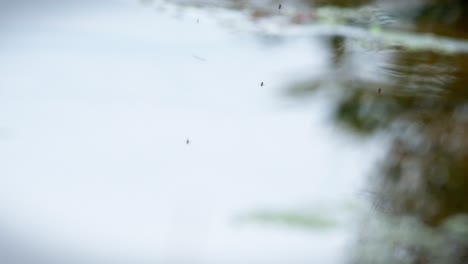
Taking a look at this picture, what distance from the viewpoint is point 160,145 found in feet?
9.47

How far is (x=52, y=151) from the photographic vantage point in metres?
2.75

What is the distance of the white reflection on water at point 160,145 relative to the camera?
2.31 meters

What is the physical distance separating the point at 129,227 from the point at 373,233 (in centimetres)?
79

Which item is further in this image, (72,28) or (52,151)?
(72,28)

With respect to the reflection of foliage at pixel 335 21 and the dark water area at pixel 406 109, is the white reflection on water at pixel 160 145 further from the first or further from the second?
the reflection of foliage at pixel 335 21

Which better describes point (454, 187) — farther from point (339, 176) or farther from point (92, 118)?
point (92, 118)

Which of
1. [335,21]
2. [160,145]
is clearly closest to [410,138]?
[160,145]

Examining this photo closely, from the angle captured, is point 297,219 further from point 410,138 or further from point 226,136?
point 410,138

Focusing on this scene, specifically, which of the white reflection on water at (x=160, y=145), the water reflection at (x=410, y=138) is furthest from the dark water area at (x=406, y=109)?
the white reflection on water at (x=160, y=145)

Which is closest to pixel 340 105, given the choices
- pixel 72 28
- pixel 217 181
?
pixel 217 181

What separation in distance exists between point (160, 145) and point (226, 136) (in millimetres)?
292

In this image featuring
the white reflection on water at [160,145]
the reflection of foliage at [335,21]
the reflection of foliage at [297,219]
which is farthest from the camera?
the reflection of foliage at [335,21]

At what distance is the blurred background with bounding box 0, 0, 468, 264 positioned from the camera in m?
2.33

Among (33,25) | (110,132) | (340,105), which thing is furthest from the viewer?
(33,25)
